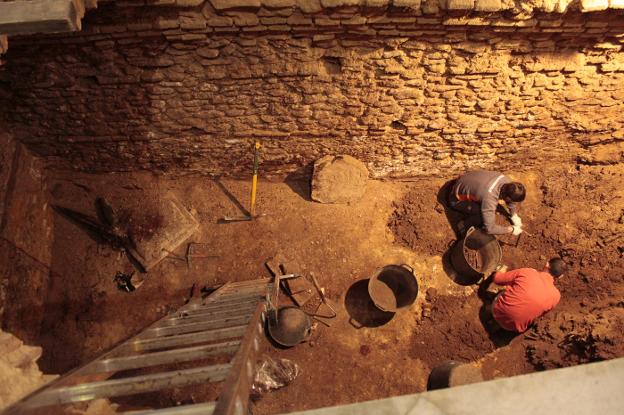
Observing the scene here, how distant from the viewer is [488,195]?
447 cm

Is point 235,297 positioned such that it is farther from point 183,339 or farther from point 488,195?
point 488,195

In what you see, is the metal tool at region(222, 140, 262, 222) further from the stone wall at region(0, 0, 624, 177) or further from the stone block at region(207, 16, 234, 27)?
the stone block at region(207, 16, 234, 27)

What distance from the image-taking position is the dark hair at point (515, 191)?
431cm

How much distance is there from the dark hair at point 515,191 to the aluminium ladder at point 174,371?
10.9 feet

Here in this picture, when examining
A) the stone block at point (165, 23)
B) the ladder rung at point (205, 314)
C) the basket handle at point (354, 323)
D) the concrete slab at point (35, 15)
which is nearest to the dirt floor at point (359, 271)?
the basket handle at point (354, 323)

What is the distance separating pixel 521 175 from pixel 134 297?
5.66 m

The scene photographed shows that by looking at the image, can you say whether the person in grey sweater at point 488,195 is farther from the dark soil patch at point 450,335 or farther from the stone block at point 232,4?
the stone block at point 232,4

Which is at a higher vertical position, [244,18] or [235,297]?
[244,18]

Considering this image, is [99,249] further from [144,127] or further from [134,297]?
[144,127]

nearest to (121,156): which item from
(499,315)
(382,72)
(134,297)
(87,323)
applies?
(134,297)

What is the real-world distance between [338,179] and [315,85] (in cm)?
151

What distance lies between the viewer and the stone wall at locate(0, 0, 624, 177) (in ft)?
10.7

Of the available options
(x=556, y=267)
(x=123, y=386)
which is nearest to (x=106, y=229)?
(x=123, y=386)

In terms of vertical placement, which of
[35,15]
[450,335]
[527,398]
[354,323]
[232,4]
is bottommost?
Answer: [450,335]
